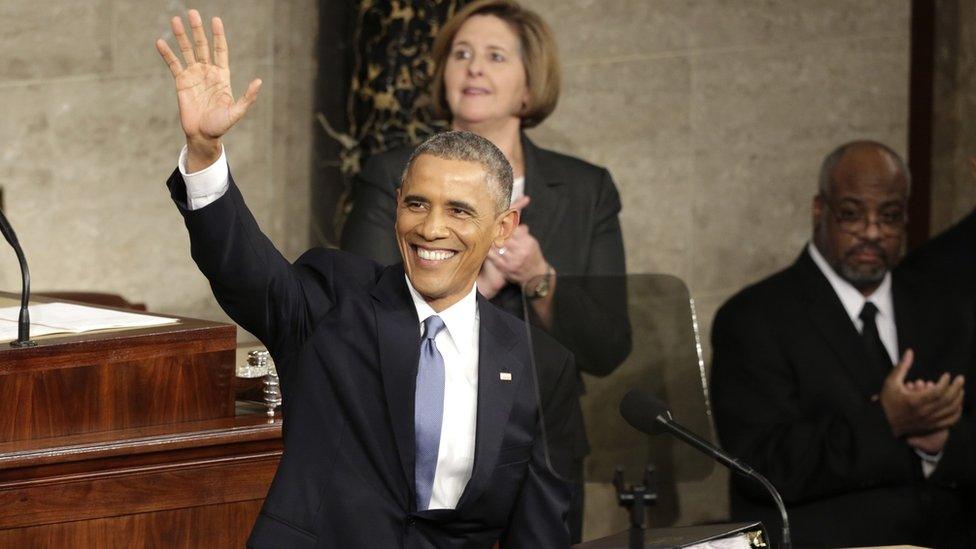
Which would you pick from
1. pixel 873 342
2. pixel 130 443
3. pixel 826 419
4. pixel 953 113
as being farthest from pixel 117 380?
pixel 953 113

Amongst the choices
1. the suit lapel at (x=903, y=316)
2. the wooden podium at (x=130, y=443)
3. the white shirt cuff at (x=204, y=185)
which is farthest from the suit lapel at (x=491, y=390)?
the suit lapel at (x=903, y=316)

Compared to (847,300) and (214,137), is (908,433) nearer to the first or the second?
(847,300)

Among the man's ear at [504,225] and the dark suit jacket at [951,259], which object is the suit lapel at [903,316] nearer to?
the dark suit jacket at [951,259]

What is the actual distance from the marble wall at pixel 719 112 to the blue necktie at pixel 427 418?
334cm

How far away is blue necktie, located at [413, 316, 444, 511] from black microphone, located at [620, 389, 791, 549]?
38 cm

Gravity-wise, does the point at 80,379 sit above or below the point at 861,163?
below

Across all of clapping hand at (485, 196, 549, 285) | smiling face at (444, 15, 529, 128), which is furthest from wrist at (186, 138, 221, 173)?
smiling face at (444, 15, 529, 128)

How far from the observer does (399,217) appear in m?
2.61

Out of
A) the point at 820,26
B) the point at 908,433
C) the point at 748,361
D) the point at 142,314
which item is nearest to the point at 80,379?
the point at 142,314

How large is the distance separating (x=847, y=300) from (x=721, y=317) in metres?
0.39

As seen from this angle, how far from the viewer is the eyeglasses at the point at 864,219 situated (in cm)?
487

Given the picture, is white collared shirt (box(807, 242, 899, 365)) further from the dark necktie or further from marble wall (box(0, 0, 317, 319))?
marble wall (box(0, 0, 317, 319))

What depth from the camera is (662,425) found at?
276 cm

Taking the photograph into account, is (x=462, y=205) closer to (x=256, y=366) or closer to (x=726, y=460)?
(x=726, y=460)
